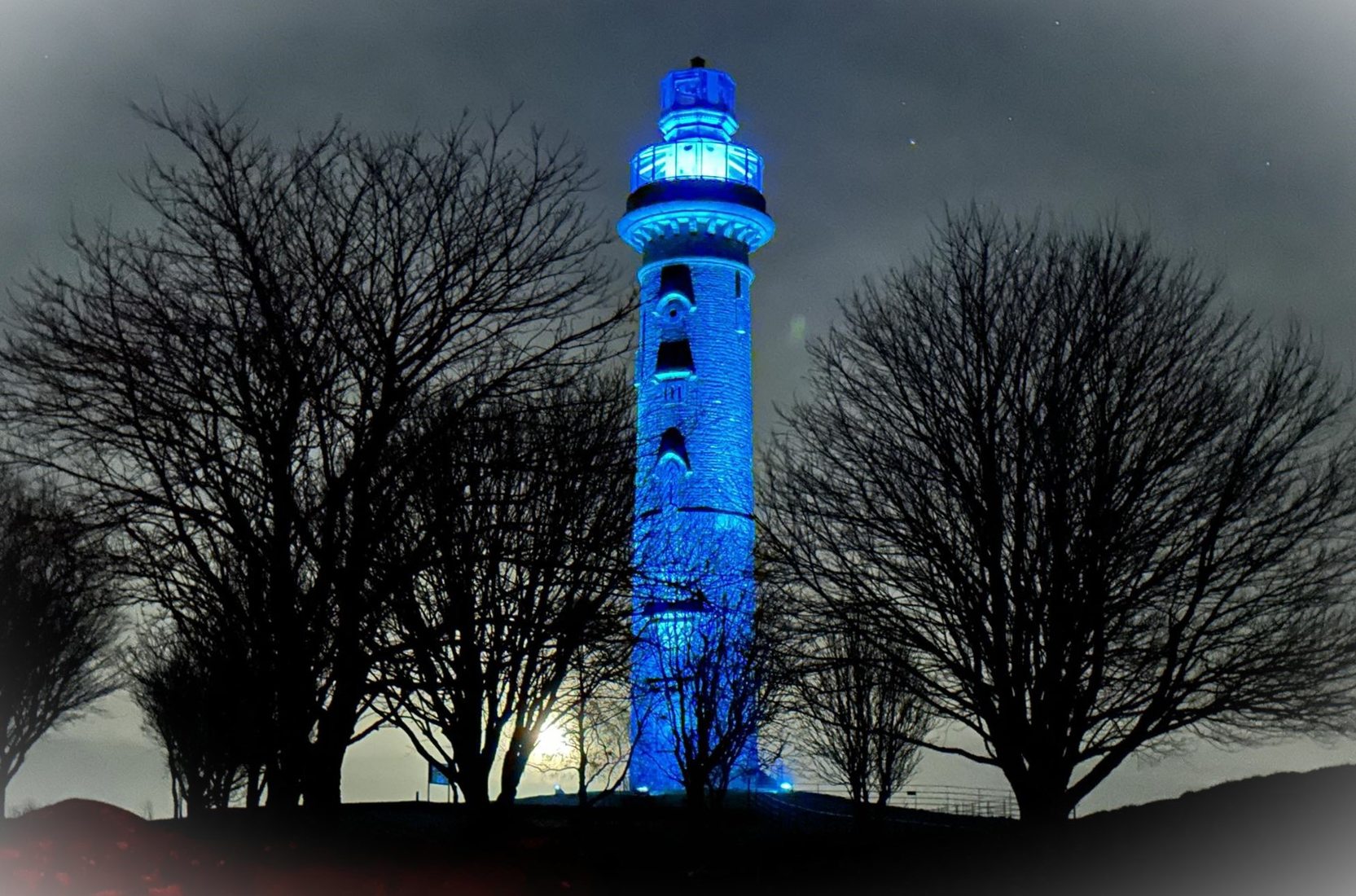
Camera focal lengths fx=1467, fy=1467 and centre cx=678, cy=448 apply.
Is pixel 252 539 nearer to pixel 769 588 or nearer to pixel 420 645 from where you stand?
pixel 420 645

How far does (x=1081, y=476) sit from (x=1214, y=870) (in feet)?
19.0

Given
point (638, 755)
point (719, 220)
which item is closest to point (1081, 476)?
point (638, 755)

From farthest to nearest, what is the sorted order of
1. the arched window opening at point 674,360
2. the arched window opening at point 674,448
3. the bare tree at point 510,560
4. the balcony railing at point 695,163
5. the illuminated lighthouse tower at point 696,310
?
the balcony railing at point 695,163 → the arched window opening at point 674,360 → the illuminated lighthouse tower at point 696,310 → the arched window opening at point 674,448 → the bare tree at point 510,560

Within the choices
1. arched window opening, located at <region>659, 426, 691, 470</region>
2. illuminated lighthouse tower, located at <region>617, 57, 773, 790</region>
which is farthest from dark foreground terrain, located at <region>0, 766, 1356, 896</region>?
arched window opening, located at <region>659, 426, 691, 470</region>

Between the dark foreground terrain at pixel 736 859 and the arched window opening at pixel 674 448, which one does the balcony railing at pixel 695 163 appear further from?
the dark foreground terrain at pixel 736 859

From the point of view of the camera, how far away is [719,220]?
59188mm

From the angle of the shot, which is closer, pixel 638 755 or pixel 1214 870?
pixel 1214 870

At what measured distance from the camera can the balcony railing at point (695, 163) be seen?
198 feet

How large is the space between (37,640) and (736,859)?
2252 cm

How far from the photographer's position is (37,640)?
→ 37375 mm

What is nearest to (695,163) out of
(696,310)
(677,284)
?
(677,284)

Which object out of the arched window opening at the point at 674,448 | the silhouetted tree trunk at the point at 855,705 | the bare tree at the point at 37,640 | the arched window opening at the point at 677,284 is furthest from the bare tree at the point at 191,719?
the arched window opening at the point at 677,284

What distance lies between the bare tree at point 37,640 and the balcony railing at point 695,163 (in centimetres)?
2773

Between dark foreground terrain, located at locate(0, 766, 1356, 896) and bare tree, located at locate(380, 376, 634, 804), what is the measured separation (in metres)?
2.28
